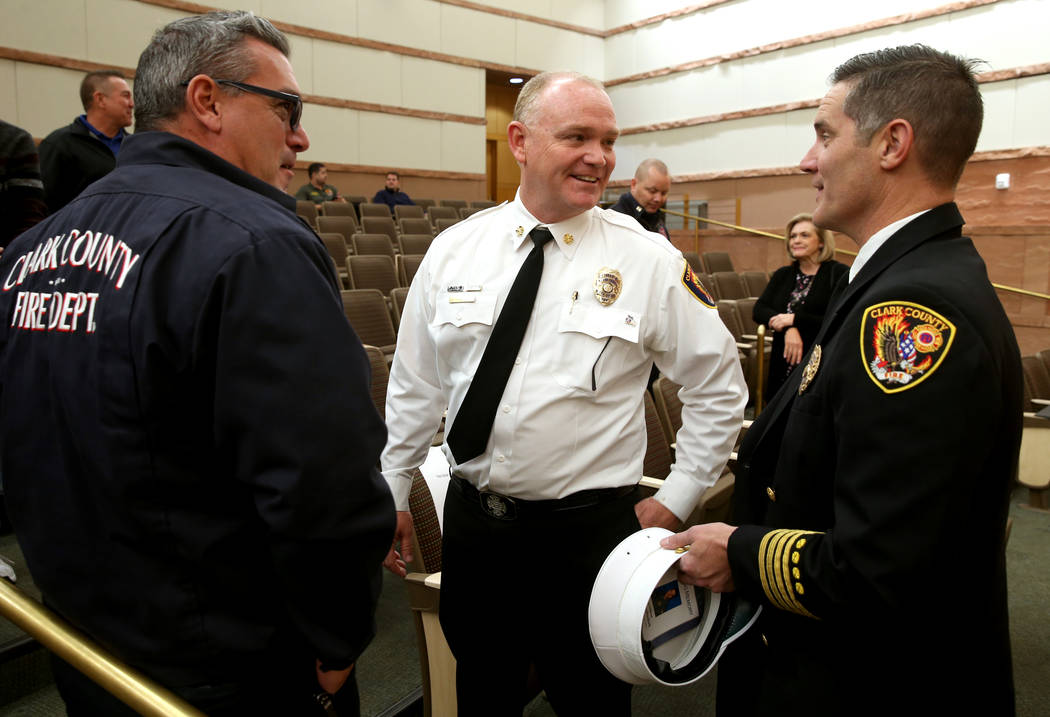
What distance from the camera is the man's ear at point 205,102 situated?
92 centimetres

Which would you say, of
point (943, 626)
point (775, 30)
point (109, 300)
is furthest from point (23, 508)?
point (775, 30)

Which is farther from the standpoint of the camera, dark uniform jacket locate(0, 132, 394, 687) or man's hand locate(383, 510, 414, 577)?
man's hand locate(383, 510, 414, 577)

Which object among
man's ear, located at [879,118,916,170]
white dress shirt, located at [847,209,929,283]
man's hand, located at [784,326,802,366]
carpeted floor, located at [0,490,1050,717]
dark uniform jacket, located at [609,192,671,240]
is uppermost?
dark uniform jacket, located at [609,192,671,240]

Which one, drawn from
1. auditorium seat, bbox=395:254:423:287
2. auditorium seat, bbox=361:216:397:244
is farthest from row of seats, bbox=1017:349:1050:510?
auditorium seat, bbox=361:216:397:244

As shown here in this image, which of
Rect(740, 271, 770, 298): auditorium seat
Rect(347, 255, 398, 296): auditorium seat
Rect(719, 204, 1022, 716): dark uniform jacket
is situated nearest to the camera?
Rect(719, 204, 1022, 716): dark uniform jacket

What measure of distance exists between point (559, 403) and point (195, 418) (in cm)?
69

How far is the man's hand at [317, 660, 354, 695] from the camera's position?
0.99 metres

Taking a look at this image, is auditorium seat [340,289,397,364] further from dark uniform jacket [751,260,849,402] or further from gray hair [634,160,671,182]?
dark uniform jacket [751,260,849,402]

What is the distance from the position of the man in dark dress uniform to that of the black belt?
0.27m

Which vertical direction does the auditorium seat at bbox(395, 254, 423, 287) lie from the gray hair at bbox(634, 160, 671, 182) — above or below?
below

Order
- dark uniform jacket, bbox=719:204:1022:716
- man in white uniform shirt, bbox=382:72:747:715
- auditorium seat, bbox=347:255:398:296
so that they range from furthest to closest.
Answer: auditorium seat, bbox=347:255:398:296 → man in white uniform shirt, bbox=382:72:747:715 → dark uniform jacket, bbox=719:204:1022:716

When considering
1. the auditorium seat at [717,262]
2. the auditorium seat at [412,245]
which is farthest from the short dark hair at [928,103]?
the auditorium seat at [717,262]

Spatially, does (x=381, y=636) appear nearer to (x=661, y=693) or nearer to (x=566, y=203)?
(x=661, y=693)

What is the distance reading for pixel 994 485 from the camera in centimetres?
93
